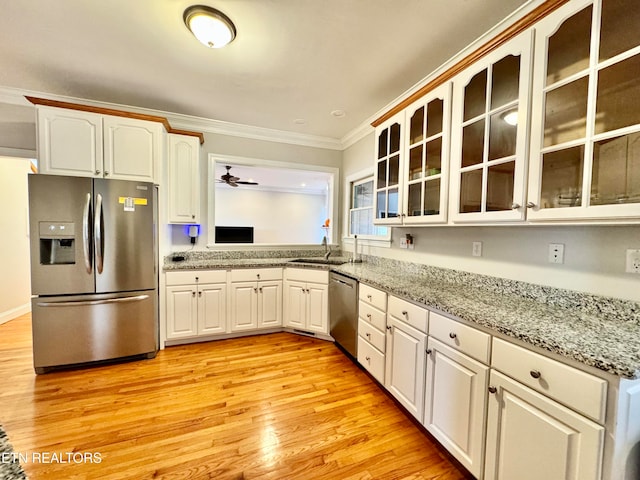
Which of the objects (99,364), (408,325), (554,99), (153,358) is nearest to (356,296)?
(408,325)

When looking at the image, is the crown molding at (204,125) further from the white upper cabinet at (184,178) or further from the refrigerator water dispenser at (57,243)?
the refrigerator water dispenser at (57,243)

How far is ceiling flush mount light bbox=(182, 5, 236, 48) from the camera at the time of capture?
61.8 inches

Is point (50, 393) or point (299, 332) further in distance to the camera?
point (299, 332)

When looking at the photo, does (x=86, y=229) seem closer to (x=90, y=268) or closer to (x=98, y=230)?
(x=98, y=230)

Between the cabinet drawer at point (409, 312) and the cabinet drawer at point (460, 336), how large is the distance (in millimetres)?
54

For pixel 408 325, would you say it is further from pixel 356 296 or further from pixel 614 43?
pixel 614 43

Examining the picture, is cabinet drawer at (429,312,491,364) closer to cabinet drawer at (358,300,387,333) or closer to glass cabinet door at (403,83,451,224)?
cabinet drawer at (358,300,387,333)

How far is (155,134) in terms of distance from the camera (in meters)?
2.63

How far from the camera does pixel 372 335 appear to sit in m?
2.20

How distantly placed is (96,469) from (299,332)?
81.2 inches

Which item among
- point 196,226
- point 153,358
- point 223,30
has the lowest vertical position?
point 153,358

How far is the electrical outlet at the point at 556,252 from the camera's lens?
4.74ft

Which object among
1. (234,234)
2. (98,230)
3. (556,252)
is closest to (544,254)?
(556,252)

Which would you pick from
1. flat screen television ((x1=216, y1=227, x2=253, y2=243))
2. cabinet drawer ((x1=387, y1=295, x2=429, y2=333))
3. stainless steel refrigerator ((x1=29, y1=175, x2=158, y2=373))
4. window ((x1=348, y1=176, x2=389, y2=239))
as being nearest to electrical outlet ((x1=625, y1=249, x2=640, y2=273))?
cabinet drawer ((x1=387, y1=295, x2=429, y2=333))
